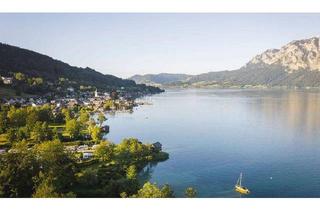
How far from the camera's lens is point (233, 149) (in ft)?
103

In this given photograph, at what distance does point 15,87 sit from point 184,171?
147ft

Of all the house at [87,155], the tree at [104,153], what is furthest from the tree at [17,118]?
the tree at [104,153]

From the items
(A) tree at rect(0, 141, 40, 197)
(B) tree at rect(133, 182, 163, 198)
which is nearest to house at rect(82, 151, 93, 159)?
(A) tree at rect(0, 141, 40, 197)

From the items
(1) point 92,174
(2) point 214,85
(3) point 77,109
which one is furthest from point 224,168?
(2) point 214,85

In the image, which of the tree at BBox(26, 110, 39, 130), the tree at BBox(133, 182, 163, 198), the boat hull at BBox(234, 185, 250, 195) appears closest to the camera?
the tree at BBox(133, 182, 163, 198)

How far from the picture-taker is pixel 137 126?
45.1 metres

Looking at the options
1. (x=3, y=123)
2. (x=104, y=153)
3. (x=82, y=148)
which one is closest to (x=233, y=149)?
(x=104, y=153)

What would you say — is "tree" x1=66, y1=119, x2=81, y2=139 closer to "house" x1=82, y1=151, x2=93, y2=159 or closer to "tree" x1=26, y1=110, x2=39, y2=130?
"tree" x1=26, y1=110, x2=39, y2=130

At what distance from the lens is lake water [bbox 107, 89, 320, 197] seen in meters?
22.1

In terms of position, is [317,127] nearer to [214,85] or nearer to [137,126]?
[137,126]

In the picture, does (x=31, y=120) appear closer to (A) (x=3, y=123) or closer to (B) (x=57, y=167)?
(A) (x=3, y=123)

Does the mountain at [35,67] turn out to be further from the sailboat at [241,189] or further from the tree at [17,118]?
the sailboat at [241,189]

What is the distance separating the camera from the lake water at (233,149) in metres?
22.1

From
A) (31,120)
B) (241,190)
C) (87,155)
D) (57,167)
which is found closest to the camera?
(57,167)
